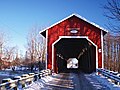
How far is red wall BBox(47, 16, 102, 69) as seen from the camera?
71.2ft

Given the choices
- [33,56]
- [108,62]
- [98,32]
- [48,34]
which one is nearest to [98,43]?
[98,32]

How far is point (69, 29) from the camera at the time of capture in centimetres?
2192

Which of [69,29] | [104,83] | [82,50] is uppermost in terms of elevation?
[69,29]

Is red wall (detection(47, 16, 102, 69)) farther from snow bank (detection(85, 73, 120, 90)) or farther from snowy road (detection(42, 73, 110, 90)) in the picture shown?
snowy road (detection(42, 73, 110, 90))

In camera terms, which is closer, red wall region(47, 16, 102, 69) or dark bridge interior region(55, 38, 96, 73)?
red wall region(47, 16, 102, 69)

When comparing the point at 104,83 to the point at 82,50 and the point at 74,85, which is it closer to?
the point at 74,85

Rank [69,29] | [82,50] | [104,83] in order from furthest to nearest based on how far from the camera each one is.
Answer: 1. [82,50]
2. [69,29]
3. [104,83]

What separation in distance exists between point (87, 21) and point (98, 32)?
4.58 feet

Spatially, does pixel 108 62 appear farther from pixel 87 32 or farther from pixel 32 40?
pixel 87 32

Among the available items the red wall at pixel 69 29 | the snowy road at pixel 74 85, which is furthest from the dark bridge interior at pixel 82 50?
the snowy road at pixel 74 85

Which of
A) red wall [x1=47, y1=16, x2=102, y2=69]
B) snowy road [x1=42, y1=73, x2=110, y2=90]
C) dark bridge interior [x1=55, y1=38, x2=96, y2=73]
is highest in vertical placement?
red wall [x1=47, y1=16, x2=102, y2=69]

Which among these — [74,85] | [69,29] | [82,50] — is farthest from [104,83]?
[82,50]

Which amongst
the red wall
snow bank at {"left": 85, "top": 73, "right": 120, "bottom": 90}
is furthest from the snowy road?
the red wall

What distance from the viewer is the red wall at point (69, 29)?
21.7 meters
